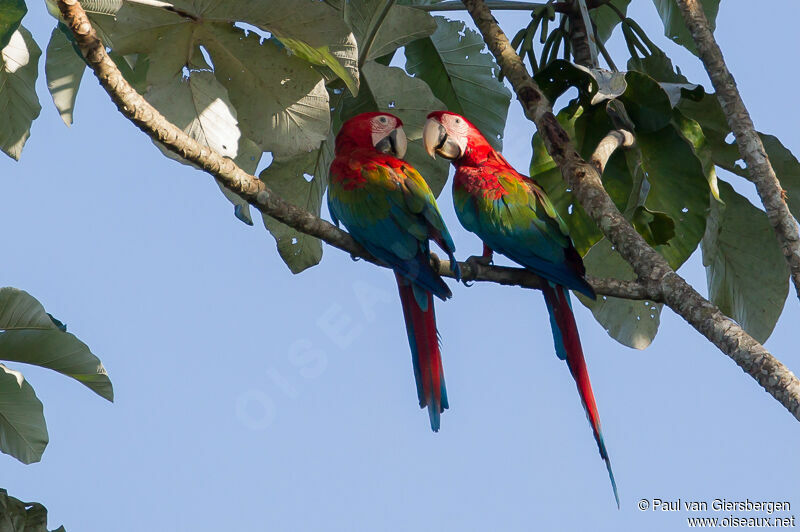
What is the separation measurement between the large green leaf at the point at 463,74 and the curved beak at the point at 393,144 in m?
0.47

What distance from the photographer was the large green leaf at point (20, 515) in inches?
76.7

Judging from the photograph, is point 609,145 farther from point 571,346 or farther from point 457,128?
point 571,346

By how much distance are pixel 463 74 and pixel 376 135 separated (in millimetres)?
650

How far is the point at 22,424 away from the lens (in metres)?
2.12

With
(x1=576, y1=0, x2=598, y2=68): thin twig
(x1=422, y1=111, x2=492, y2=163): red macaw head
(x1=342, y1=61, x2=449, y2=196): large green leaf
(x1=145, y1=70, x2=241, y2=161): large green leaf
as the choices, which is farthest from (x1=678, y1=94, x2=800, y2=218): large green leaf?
(x1=145, y1=70, x2=241, y2=161): large green leaf

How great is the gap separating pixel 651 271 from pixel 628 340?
94 centimetres

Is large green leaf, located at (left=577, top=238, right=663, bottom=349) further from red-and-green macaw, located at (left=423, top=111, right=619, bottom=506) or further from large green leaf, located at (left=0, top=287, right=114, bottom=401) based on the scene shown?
large green leaf, located at (left=0, top=287, right=114, bottom=401)

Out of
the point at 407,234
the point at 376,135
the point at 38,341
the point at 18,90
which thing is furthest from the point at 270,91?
the point at 38,341

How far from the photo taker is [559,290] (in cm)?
222

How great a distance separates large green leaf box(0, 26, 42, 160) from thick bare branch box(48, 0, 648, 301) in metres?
0.77

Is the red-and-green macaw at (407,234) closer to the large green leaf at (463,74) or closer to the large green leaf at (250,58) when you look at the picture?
the large green leaf at (250,58)

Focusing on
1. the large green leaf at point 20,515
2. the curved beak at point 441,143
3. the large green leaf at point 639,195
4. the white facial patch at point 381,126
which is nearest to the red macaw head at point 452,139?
the curved beak at point 441,143

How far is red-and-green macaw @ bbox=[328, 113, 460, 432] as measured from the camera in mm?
2123

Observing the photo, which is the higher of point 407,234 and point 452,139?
point 452,139
